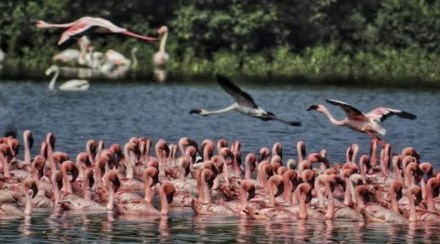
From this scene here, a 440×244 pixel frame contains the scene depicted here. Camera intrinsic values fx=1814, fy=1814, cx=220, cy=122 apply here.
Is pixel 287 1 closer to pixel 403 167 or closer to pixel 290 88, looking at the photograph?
pixel 290 88

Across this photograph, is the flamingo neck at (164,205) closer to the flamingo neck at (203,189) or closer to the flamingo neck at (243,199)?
the flamingo neck at (203,189)

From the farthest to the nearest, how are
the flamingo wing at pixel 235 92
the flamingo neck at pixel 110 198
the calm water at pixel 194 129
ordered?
the flamingo wing at pixel 235 92 < the flamingo neck at pixel 110 198 < the calm water at pixel 194 129

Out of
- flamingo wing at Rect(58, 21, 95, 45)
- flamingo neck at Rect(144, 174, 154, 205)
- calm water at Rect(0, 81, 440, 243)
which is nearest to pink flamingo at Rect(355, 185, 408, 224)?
calm water at Rect(0, 81, 440, 243)

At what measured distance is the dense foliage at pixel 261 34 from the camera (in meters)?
66.2

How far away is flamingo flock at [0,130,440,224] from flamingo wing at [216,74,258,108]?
3.08ft

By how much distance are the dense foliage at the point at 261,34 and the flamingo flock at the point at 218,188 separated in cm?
3318

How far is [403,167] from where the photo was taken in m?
30.3

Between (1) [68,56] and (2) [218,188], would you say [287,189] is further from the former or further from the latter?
(1) [68,56]

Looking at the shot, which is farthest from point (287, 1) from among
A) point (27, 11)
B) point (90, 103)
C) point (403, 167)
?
point (403, 167)

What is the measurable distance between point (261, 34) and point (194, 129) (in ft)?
84.4

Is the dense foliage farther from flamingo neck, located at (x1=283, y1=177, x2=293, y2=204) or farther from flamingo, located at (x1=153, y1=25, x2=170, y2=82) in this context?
flamingo neck, located at (x1=283, y1=177, x2=293, y2=204)

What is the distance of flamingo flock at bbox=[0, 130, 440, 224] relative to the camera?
Answer: 87.0 ft

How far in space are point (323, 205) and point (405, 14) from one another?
40209mm

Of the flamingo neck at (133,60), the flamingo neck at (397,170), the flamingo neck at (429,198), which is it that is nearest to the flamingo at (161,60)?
the flamingo neck at (133,60)
